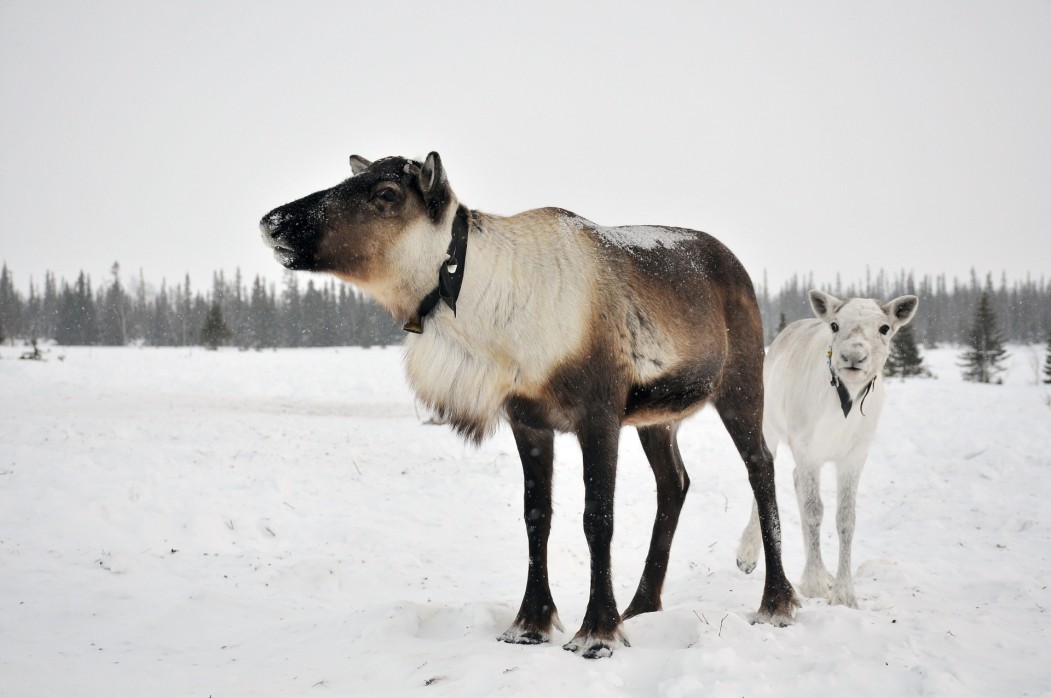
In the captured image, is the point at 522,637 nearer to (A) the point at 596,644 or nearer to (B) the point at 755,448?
(A) the point at 596,644

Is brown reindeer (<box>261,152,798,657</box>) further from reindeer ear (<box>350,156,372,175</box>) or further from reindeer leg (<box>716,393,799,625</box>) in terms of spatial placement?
reindeer leg (<box>716,393,799,625</box>)

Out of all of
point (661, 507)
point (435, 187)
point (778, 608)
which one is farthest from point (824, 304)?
point (435, 187)

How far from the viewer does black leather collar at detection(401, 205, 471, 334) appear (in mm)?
3623

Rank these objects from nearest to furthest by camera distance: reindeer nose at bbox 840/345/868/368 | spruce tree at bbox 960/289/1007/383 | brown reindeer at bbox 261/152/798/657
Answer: brown reindeer at bbox 261/152/798/657 → reindeer nose at bbox 840/345/868/368 → spruce tree at bbox 960/289/1007/383

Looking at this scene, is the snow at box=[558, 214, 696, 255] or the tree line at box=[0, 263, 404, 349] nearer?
the snow at box=[558, 214, 696, 255]

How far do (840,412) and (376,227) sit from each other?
4120 millimetres

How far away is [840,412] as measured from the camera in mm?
5492

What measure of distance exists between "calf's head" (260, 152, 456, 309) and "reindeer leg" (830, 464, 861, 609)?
3873 mm

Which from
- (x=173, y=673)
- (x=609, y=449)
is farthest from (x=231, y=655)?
(x=609, y=449)

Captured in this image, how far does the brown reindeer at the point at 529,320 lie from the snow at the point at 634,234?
0.02m

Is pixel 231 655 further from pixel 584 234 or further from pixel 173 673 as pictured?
pixel 584 234

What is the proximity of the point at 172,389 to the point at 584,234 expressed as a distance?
736 inches

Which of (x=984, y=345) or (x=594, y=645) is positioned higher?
(x=594, y=645)

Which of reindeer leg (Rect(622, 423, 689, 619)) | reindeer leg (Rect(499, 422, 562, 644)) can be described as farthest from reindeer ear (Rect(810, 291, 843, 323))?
reindeer leg (Rect(499, 422, 562, 644))
